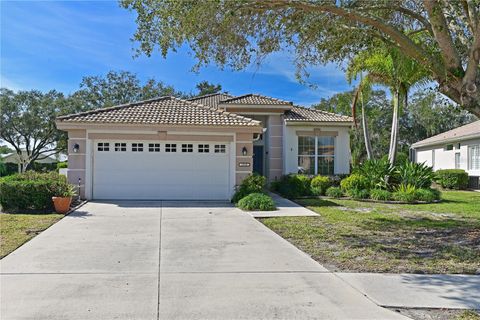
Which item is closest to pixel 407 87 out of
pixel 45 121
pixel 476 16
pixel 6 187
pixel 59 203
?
pixel 476 16

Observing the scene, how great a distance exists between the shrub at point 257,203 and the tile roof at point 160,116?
3.40 metres

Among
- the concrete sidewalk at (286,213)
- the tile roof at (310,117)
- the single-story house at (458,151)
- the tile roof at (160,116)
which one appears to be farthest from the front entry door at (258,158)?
the single-story house at (458,151)

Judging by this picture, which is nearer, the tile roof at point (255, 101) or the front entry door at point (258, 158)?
the tile roof at point (255, 101)

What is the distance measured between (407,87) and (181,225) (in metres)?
14.5

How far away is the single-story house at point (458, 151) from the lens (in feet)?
81.2

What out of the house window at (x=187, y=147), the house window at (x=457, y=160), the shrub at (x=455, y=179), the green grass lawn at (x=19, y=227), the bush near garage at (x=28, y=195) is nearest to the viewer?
the green grass lawn at (x=19, y=227)

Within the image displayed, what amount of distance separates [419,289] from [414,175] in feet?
45.1

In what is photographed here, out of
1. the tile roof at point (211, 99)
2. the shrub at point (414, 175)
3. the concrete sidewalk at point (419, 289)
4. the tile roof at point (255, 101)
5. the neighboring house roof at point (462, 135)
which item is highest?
the tile roof at point (211, 99)

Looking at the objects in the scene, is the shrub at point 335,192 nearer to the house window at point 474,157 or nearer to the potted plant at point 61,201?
the potted plant at point 61,201

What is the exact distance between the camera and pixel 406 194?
55.2ft

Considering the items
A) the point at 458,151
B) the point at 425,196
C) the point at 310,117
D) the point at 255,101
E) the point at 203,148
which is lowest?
the point at 425,196

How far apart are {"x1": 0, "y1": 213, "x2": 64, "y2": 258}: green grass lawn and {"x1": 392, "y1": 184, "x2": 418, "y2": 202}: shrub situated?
12752 mm

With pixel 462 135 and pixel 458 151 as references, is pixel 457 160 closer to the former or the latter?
pixel 458 151

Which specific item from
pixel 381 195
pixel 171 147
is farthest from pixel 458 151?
pixel 171 147
